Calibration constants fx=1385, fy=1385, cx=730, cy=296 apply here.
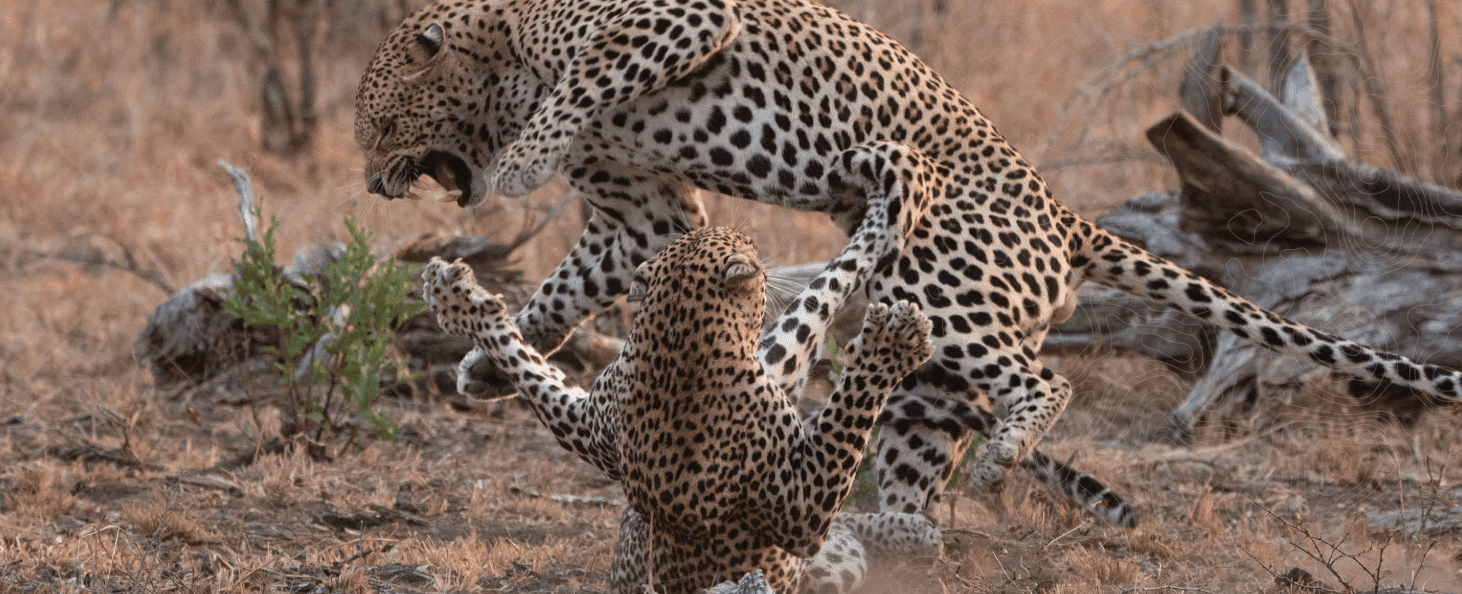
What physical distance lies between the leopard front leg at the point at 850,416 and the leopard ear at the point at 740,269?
0.37 metres

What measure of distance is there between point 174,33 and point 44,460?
386 inches

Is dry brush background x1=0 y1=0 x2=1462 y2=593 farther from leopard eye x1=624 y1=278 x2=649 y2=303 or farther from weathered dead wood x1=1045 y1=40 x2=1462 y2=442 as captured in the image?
leopard eye x1=624 y1=278 x2=649 y2=303

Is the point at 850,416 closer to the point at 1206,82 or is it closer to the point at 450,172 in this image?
the point at 450,172

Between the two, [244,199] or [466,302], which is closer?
[466,302]

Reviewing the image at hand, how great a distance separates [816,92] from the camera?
5176 millimetres

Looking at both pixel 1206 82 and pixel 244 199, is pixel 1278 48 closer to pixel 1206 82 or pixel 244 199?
pixel 1206 82

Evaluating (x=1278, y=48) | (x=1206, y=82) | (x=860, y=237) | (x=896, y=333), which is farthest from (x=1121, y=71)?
(x=896, y=333)

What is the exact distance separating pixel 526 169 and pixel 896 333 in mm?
1500

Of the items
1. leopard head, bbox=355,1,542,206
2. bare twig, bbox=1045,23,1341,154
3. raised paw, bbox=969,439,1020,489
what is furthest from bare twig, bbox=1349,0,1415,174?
leopard head, bbox=355,1,542,206

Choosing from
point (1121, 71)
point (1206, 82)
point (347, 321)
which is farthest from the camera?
point (1121, 71)

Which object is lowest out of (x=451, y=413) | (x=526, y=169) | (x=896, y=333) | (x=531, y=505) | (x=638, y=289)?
(x=451, y=413)

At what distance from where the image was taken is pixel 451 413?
25.6 feet

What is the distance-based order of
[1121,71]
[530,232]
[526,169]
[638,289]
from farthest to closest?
1. [1121,71]
2. [530,232]
3. [526,169]
4. [638,289]

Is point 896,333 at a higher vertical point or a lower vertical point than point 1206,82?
higher
